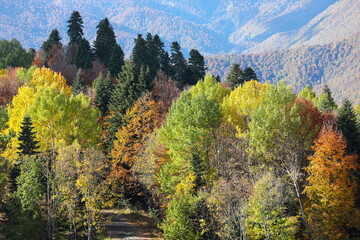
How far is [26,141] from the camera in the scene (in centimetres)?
3544

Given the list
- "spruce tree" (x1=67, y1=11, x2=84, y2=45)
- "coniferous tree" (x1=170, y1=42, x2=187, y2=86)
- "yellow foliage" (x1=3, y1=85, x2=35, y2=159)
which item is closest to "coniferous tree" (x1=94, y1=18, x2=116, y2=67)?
"spruce tree" (x1=67, y1=11, x2=84, y2=45)

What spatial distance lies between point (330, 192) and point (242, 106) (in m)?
13.5

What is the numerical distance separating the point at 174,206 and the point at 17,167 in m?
16.0

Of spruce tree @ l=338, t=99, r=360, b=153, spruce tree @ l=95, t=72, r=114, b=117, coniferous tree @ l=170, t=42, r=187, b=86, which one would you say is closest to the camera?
spruce tree @ l=338, t=99, r=360, b=153

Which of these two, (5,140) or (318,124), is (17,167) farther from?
(318,124)

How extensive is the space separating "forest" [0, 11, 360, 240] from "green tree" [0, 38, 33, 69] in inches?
1407

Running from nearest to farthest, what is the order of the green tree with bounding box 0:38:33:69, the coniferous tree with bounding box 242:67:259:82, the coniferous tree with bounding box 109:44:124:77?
the coniferous tree with bounding box 242:67:259:82, the green tree with bounding box 0:38:33:69, the coniferous tree with bounding box 109:44:124:77

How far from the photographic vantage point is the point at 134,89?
180ft

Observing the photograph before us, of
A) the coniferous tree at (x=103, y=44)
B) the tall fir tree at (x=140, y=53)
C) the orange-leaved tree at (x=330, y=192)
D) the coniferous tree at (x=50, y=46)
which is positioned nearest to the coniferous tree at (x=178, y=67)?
the tall fir tree at (x=140, y=53)

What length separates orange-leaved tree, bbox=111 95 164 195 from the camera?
44.5 m

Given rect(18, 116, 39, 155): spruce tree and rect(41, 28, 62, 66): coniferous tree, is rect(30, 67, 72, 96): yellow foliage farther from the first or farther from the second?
rect(41, 28, 62, 66): coniferous tree

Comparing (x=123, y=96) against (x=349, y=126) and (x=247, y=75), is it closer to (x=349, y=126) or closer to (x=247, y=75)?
(x=247, y=75)

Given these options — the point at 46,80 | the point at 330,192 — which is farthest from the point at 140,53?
the point at 330,192

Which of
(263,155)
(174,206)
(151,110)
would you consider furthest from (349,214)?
(151,110)
